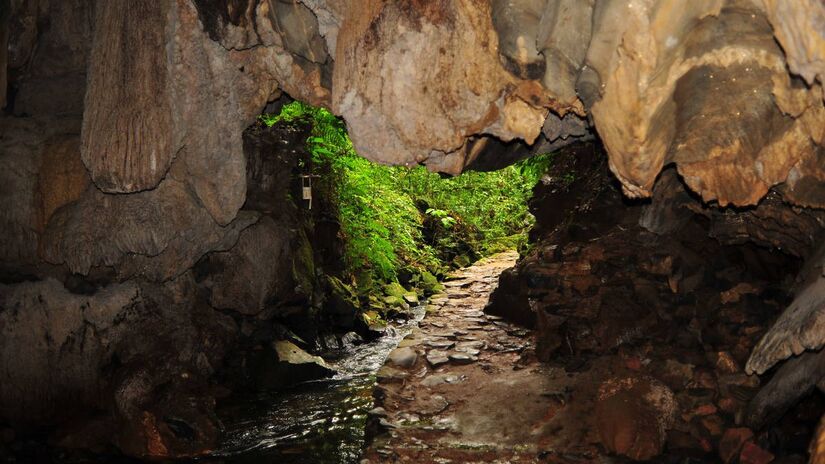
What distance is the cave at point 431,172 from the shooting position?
4.86m

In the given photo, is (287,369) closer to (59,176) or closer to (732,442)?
(59,176)

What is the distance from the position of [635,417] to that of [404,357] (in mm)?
3267

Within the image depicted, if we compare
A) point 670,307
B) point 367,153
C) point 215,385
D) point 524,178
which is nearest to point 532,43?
point 367,153

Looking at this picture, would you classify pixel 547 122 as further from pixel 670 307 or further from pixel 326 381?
pixel 326 381

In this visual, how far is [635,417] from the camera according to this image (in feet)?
22.6

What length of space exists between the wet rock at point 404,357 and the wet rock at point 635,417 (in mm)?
2609

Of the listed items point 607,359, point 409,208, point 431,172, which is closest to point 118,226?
point 431,172

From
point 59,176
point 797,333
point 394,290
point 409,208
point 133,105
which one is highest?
point 133,105

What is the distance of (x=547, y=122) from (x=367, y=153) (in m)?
2.29

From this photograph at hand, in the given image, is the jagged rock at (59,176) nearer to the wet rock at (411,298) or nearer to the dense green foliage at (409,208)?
the dense green foliage at (409,208)

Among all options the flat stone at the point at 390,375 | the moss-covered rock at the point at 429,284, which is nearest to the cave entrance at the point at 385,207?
the moss-covered rock at the point at 429,284

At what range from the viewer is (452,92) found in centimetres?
571

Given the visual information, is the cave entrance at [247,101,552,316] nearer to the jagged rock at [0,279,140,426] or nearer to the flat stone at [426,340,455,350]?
the flat stone at [426,340,455,350]

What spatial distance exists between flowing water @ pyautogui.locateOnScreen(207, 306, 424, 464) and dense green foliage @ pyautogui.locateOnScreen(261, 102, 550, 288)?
152 inches
